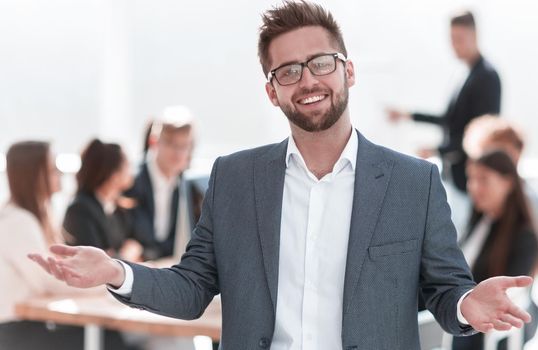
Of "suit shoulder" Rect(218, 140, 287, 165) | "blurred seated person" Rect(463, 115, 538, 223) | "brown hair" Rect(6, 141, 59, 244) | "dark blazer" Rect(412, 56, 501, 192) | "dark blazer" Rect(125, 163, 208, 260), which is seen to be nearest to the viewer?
"suit shoulder" Rect(218, 140, 287, 165)

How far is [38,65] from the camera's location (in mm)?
7176

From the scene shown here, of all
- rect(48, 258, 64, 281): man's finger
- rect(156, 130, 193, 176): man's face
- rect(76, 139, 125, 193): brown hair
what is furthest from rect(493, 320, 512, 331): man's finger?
rect(156, 130, 193, 176): man's face

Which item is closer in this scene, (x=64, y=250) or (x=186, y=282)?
(x=64, y=250)

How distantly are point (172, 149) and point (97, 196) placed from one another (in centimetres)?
74

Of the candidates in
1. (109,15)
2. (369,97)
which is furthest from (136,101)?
(369,97)

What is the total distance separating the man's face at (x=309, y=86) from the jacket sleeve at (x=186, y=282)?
0.25 metres

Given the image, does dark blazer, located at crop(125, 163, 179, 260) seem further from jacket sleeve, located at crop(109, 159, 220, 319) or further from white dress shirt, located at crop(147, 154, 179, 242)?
jacket sleeve, located at crop(109, 159, 220, 319)

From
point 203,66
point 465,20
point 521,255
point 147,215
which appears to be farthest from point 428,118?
point 203,66

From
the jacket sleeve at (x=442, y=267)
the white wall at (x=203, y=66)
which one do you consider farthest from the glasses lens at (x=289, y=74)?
the white wall at (x=203, y=66)

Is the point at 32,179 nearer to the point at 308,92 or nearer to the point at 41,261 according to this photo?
the point at 41,261

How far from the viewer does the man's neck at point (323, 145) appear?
184 centimetres

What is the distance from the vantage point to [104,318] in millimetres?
3246

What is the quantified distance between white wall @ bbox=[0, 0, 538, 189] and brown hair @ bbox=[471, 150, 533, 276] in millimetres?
2992

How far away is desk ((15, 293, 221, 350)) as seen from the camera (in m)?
3.09
